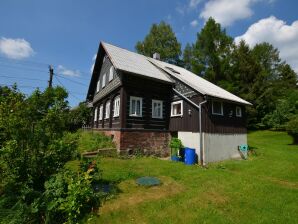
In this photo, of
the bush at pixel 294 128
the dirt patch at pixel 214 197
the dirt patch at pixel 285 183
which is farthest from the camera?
the bush at pixel 294 128

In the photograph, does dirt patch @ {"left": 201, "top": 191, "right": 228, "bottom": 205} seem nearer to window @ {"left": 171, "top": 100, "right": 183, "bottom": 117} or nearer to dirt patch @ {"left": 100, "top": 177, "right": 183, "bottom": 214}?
dirt patch @ {"left": 100, "top": 177, "right": 183, "bottom": 214}

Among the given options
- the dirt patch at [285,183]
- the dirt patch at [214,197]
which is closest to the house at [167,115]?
the dirt patch at [285,183]

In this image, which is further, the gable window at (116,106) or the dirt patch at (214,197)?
the gable window at (116,106)

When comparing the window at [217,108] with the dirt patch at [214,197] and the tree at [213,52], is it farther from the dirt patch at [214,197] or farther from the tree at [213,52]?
the tree at [213,52]

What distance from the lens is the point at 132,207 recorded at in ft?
22.3

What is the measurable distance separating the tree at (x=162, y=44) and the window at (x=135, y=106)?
26.3 meters

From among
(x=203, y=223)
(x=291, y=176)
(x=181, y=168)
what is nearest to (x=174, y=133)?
(x=181, y=168)

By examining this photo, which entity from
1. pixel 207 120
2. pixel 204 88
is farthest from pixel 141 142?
pixel 204 88

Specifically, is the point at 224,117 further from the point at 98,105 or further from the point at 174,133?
the point at 98,105

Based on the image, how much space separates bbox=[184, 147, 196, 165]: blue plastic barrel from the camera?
45.7 feet

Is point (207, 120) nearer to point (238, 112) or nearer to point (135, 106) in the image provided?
point (238, 112)

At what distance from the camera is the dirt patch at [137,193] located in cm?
690

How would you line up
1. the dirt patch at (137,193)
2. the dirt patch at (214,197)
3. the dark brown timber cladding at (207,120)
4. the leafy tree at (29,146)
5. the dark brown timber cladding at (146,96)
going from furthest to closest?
the dark brown timber cladding at (146,96) → the dark brown timber cladding at (207,120) → the dirt patch at (214,197) → the dirt patch at (137,193) → the leafy tree at (29,146)

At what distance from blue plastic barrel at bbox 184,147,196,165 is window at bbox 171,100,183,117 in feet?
10.5
